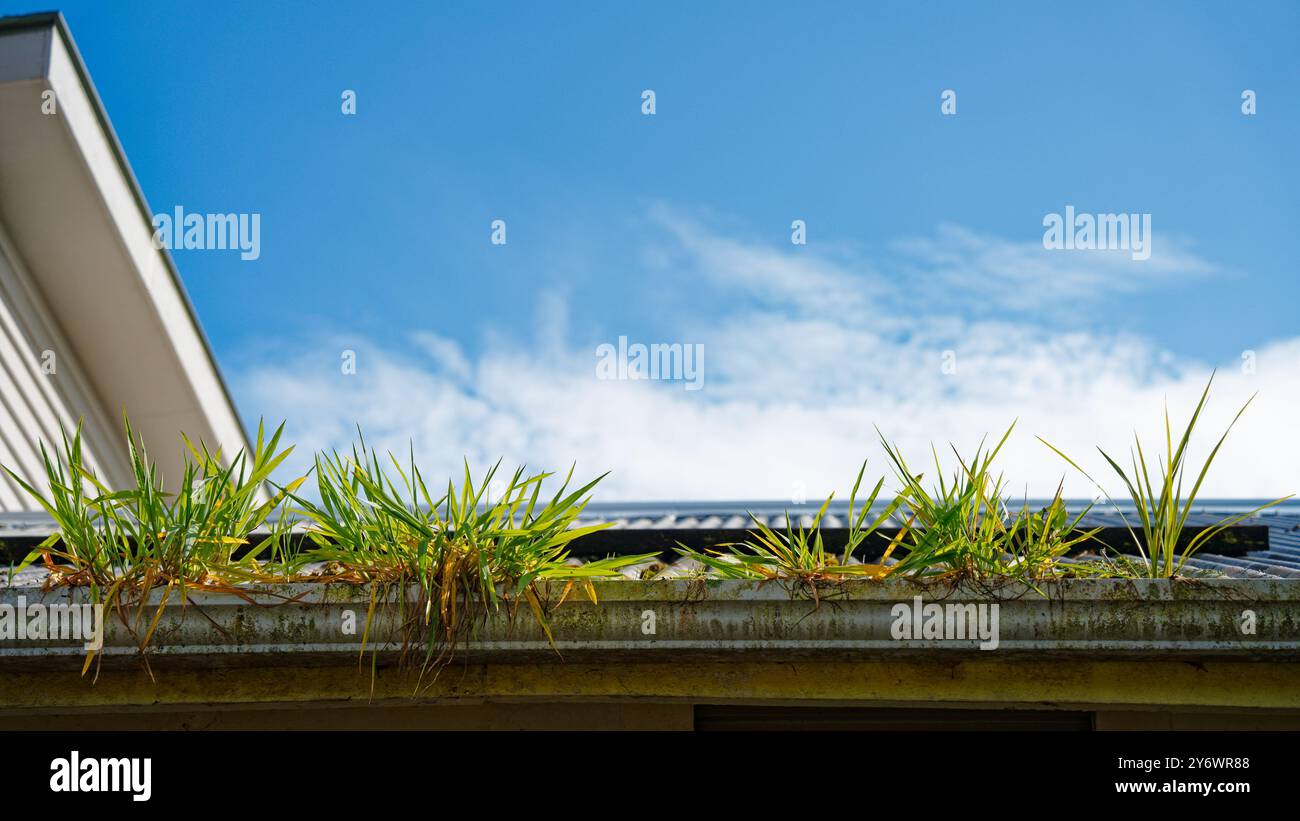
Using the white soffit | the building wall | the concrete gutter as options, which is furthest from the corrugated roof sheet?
the white soffit

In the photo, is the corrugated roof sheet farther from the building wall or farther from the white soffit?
the white soffit

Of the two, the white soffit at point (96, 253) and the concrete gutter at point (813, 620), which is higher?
the white soffit at point (96, 253)

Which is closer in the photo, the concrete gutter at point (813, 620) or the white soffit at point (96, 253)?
the concrete gutter at point (813, 620)

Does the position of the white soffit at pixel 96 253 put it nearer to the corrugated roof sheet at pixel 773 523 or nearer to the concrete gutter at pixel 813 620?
the corrugated roof sheet at pixel 773 523

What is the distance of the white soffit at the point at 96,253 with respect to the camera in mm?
5496

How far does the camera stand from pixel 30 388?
266 inches

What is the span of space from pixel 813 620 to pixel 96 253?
6031mm

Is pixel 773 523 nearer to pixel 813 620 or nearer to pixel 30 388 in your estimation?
pixel 813 620

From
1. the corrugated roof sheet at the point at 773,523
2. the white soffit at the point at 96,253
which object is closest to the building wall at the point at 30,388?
the white soffit at the point at 96,253

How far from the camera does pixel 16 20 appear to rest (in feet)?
17.8

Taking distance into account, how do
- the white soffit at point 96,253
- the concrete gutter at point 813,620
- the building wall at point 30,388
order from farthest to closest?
the building wall at point 30,388, the white soffit at point 96,253, the concrete gutter at point 813,620

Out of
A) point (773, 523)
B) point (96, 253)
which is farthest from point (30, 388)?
point (773, 523)

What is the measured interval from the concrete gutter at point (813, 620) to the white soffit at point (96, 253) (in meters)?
4.42
